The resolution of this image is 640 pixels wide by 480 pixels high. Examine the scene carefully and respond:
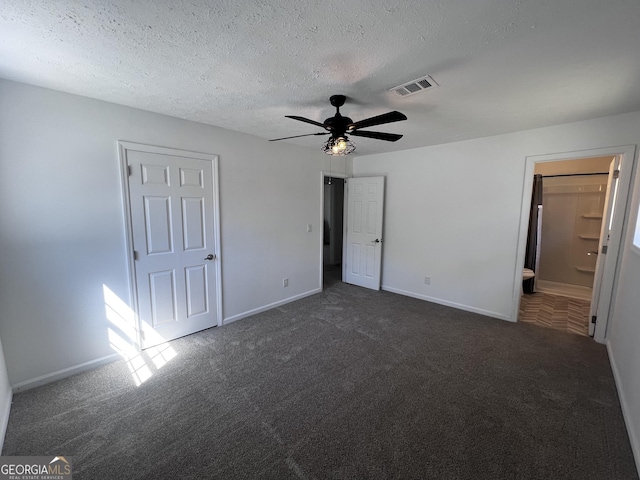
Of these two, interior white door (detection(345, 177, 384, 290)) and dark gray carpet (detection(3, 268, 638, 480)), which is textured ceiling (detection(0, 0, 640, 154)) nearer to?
interior white door (detection(345, 177, 384, 290))

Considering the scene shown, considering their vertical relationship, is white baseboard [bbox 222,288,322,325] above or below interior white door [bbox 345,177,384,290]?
below

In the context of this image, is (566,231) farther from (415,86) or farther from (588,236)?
(415,86)

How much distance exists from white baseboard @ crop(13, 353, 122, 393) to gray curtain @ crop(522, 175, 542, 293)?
6091 mm

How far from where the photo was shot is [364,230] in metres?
4.77

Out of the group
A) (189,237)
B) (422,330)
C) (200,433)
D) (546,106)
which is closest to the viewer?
(200,433)

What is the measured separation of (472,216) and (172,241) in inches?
150

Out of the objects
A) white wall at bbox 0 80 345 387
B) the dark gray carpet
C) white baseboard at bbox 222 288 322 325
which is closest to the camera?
the dark gray carpet

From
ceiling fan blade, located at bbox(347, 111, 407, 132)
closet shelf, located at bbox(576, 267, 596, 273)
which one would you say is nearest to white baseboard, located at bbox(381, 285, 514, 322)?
closet shelf, located at bbox(576, 267, 596, 273)

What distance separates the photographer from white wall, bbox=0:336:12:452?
1.76 m

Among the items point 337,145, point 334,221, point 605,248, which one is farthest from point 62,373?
point 605,248

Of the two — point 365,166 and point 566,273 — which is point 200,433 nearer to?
point 365,166

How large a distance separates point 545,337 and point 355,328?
2170 mm

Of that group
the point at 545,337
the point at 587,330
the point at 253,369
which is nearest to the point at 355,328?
the point at 253,369

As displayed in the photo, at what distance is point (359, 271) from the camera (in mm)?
4918
